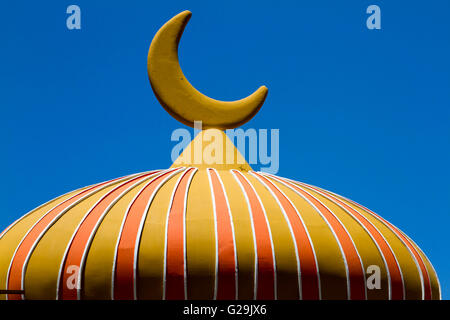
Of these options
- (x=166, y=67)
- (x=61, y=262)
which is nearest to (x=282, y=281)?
(x=61, y=262)

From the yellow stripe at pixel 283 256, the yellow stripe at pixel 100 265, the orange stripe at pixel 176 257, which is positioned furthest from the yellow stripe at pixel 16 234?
the yellow stripe at pixel 283 256

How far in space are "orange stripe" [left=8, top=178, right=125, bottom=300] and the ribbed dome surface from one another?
0.09 ft

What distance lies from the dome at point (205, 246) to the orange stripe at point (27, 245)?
3 centimetres

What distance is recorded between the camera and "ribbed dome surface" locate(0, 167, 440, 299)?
41.3 ft

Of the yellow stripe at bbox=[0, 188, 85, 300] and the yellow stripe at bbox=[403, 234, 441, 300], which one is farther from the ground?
the yellow stripe at bbox=[0, 188, 85, 300]

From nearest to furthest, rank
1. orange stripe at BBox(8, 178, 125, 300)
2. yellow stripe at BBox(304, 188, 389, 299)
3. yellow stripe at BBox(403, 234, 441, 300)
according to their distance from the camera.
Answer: orange stripe at BBox(8, 178, 125, 300) < yellow stripe at BBox(304, 188, 389, 299) < yellow stripe at BBox(403, 234, 441, 300)

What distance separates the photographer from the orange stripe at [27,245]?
13.1 meters

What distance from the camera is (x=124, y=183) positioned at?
1517cm

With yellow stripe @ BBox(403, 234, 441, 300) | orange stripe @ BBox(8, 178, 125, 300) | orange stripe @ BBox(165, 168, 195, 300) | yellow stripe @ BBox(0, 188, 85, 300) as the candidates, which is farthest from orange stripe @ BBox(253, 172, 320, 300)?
yellow stripe @ BBox(0, 188, 85, 300)

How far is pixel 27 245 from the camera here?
44.2 feet

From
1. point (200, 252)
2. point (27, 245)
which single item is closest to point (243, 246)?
point (200, 252)

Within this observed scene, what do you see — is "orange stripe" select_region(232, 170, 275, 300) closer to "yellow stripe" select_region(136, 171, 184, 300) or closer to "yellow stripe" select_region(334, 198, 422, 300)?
"yellow stripe" select_region(136, 171, 184, 300)

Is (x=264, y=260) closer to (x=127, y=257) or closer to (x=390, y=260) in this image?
(x=127, y=257)

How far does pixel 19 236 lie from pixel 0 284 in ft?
3.50
